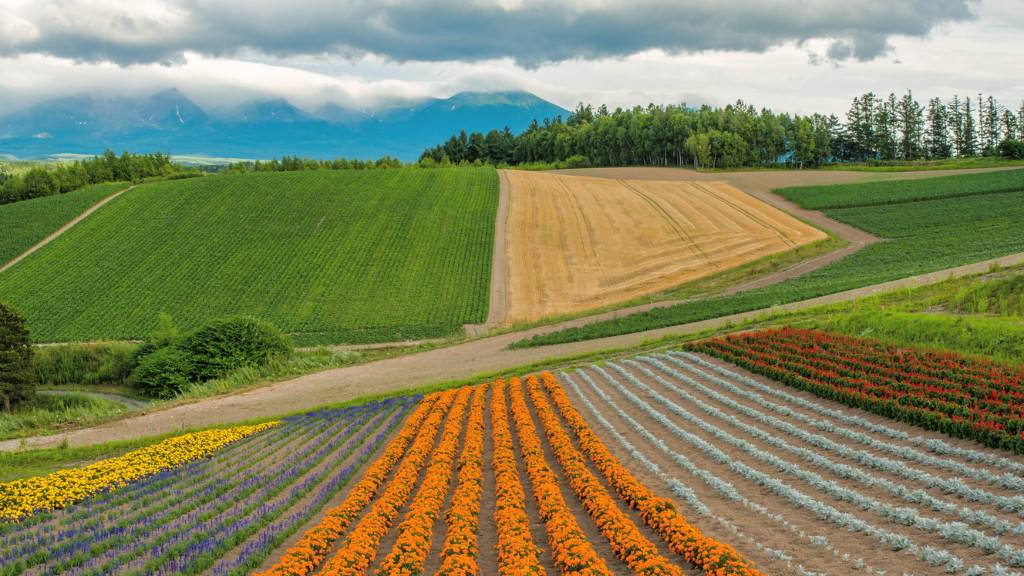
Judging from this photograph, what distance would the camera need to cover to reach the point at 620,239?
61.9 m

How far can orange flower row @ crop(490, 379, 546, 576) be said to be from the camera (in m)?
9.60

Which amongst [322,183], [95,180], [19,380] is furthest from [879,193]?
[95,180]

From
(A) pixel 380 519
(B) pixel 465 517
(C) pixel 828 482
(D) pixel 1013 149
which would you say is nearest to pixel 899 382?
(C) pixel 828 482

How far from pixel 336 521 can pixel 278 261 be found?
51.4m

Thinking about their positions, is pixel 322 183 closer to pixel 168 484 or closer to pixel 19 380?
pixel 19 380

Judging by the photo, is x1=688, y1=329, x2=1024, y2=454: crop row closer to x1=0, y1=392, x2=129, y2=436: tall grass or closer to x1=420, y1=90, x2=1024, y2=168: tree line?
x1=0, y1=392, x2=129, y2=436: tall grass

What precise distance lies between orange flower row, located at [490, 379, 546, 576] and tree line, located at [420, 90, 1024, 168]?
102124 mm

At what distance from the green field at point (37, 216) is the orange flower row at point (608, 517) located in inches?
2841

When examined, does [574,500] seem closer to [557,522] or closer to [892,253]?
[557,522]

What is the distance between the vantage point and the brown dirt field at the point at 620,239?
5050cm

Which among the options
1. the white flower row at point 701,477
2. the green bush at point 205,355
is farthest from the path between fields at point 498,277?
the white flower row at point 701,477

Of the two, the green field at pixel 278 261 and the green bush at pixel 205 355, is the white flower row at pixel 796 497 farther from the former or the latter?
the green bush at pixel 205 355

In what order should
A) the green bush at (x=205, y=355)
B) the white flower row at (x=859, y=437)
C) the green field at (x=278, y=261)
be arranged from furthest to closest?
the green field at (x=278, y=261) → the green bush at (x=205, y=355) → the white flower row at (x=859, y=437)

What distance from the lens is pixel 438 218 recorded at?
68750mm
